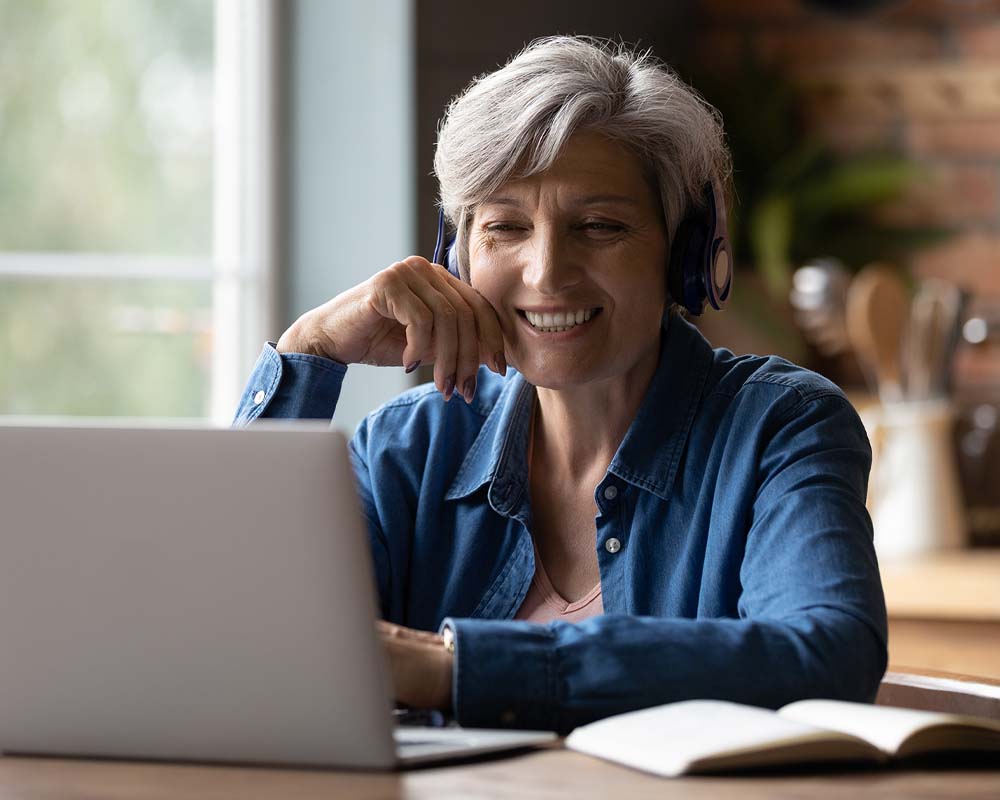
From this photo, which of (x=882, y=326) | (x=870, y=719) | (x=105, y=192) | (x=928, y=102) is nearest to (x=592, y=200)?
(x=870, y=719)

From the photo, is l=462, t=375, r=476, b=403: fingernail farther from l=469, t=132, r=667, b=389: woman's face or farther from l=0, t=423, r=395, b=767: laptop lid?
l=0, t=423, r=395, b=767: laptop lid

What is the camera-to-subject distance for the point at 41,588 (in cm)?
83

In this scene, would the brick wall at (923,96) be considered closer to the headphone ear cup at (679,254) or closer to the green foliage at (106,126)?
the green foliage at (106,126)

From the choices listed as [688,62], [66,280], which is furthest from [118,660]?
[688,62]

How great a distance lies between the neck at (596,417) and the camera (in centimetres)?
151

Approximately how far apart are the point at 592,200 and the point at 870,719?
0.68 meters

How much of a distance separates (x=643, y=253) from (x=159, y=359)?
1.66m

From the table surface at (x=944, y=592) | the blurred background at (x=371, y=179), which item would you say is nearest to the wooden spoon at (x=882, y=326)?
the blurred background at (x=371, y=179)

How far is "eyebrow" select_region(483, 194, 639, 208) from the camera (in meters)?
1.42

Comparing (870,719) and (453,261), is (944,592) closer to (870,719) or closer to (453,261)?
(453,261)

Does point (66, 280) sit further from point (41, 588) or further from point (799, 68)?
point (41, 588)

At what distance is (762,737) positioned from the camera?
2.71 feet

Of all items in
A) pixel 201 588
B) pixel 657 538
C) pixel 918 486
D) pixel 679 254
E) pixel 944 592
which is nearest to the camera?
pixel 201 588

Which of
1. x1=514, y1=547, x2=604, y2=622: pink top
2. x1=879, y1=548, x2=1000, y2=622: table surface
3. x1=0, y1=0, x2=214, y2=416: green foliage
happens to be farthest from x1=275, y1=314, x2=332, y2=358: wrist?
x1=0, y1=0, x2=214, y2=416: green foliage
